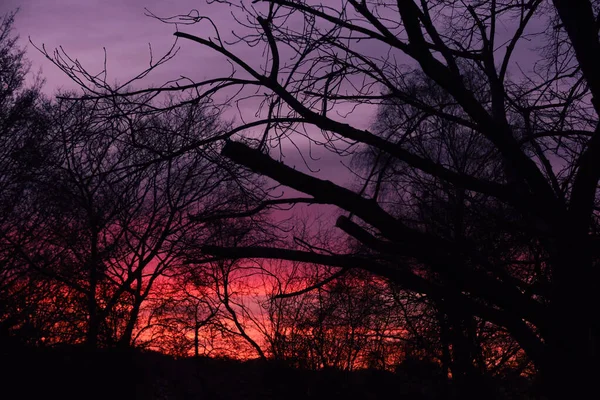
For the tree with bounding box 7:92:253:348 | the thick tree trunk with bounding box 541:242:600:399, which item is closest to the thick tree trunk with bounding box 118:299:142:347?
the tree with bounding box 7:92:253:348

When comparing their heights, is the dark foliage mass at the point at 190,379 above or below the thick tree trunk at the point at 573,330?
above

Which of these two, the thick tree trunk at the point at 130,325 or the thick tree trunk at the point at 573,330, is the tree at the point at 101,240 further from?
the thick tree trunk at the point at 573,330

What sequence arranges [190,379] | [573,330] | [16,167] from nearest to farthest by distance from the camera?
[573,330]
[16,167]
[190,379]

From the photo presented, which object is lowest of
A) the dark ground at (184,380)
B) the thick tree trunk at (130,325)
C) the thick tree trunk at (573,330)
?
the thick tree trunk at (573,330)

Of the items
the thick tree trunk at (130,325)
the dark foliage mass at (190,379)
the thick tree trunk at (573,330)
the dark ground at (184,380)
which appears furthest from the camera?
the thick tree trunk at (130,325)

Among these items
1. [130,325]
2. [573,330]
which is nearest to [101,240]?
[130,325]

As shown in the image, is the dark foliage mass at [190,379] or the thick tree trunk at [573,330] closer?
the thick tree trunk at [573,330]

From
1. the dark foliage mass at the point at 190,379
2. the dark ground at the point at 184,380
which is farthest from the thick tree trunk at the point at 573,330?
the dark ground at the point at 184,380

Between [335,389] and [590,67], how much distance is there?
11430 mm

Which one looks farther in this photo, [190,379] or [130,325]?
[190,379]

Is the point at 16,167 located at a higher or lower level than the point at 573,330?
higher

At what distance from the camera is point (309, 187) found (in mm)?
3754

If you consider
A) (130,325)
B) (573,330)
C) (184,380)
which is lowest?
(573,330)

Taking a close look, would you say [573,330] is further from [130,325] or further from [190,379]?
[190,379]
